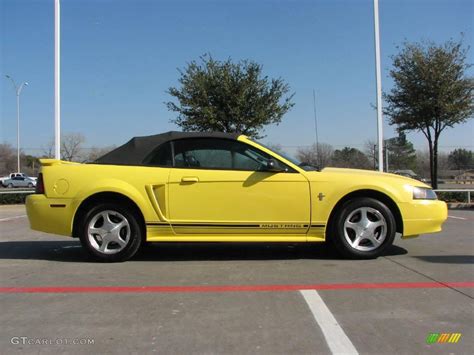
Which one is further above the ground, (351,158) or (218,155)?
(351,158)

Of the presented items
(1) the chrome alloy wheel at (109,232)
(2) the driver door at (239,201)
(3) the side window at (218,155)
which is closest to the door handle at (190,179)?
(2) the driver door at (239,201)

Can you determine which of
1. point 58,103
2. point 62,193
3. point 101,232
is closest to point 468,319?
point 101,232

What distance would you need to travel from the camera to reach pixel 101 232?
6461mm

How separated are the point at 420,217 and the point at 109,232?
3.91 meters

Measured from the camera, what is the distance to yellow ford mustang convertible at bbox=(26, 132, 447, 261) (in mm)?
6391

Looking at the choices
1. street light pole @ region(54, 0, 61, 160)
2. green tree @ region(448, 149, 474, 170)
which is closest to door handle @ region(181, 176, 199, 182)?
street light pole @ region(54, 0, 61, 160)

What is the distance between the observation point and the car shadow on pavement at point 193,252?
685 centimetres

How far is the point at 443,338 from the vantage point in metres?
3.71

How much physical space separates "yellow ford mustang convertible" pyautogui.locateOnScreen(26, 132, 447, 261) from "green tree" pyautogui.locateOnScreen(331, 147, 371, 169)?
3654 centimetres

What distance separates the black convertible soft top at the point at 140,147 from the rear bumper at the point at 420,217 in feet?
7.81

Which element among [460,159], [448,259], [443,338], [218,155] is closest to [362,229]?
[448,259]

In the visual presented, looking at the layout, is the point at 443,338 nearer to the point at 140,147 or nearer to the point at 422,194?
the point at 422,194

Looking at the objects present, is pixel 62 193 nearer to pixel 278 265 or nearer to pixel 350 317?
pixel 278 265

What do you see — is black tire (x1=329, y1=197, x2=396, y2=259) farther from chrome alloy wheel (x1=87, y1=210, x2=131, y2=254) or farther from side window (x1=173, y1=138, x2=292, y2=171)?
chrome alloy wheel (x1=87, y1=210, x2=131, y2=254)
